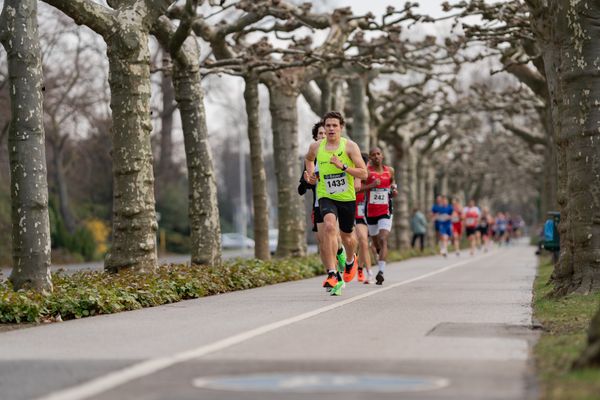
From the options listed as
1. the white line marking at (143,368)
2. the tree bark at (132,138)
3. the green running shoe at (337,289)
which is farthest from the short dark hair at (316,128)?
the white line marking at (143,368)

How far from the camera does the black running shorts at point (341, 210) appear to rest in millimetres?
15806

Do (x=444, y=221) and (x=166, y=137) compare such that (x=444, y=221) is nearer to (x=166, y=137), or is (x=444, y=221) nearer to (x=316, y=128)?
(x=316, y=128)

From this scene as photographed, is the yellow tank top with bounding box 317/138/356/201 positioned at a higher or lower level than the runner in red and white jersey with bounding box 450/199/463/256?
higher

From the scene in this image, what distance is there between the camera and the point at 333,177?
15797 millimetres

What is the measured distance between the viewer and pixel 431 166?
224 feet

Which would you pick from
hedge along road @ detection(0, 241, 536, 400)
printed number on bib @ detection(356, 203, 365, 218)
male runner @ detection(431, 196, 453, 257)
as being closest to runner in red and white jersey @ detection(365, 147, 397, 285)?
printed number on bib @ detection(356, 203, 365, 218)

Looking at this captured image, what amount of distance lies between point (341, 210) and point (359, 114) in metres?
19.7

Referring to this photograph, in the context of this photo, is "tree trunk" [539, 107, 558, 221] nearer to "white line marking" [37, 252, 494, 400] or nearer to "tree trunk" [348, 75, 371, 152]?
"tree trunk" [348, 75, 371, 152]

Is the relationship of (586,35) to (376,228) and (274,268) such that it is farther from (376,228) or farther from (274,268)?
(274,268)

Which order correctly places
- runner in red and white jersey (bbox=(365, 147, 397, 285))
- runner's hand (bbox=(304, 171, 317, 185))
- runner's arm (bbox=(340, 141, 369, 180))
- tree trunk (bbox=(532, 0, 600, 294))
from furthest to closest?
Answer: runner in red and white jersey (bbox=(365, 147, 397, 285))
runner's hand (bbox=(304, 171, 317, 185))
runner's arm (bbox=(340, 141, 369, 180))
tree trunk (bbox=(532, 0, 600, 294))

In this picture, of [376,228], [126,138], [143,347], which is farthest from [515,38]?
[143,347]

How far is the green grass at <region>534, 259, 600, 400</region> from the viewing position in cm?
658

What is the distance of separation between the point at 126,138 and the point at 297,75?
1182 centimetres

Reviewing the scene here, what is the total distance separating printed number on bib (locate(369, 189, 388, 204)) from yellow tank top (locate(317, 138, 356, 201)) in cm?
410
